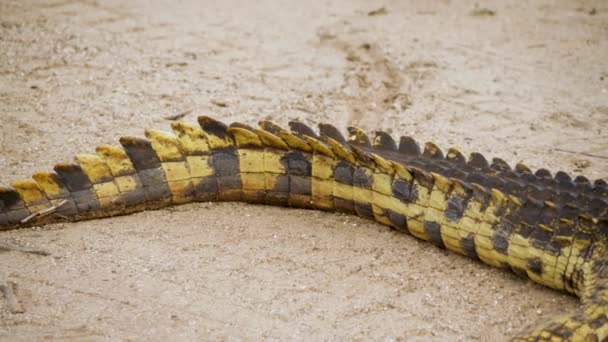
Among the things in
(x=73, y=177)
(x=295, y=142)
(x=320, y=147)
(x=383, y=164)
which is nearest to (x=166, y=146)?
(x=73, y=177)

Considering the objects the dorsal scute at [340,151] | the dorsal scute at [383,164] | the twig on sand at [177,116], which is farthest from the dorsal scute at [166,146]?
the twig on sand at [177,116]

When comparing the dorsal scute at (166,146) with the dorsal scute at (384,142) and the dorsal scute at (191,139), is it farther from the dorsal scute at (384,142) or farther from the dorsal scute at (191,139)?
the dorsal scute at (384,142)

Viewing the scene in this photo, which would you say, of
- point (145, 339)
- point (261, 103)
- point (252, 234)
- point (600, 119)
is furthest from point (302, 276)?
point (600, 119)

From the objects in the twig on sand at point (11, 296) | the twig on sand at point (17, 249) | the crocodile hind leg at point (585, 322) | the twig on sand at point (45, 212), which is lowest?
the crocodile hind leg at point (585, 322)

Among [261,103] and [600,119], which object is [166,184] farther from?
[600,119]

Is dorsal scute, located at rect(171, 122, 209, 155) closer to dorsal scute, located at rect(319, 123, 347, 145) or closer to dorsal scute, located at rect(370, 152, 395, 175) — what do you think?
dorsal scute, located at rect(319, 123, 347, 145)

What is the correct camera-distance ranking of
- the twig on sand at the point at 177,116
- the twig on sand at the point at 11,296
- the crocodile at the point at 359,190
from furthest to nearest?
the twig on sand at the point at 177,116 < the crocodile at the point at 359,190 < the twig on sand at the point at 11,296

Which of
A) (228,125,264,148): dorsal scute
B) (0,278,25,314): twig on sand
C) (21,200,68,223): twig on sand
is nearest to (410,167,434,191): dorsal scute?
(228,125,264,148): dorsal scute

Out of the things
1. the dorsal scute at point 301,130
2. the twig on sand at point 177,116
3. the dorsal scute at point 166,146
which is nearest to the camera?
the dorsal scute at point 166,146
